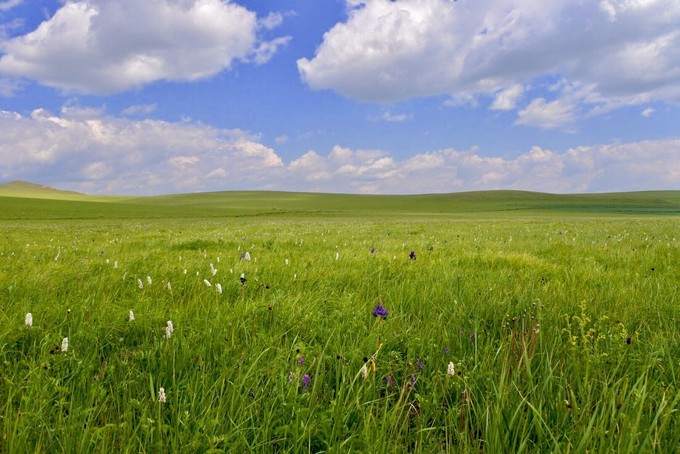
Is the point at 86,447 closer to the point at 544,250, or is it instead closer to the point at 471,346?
the point at 471,346

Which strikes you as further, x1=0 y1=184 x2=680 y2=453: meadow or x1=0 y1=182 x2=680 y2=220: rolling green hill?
x1=0 y1=182 x2=680 y2=220: rolling green hill

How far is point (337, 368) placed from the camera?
2.19 meters

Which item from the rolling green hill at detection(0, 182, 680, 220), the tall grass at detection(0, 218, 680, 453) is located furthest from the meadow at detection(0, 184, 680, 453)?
the rolling green hill at detection(0, 182, 680, 220)

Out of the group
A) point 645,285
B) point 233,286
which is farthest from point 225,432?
point 645,285

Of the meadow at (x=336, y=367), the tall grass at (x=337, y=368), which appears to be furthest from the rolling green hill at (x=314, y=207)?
the tall grass at (x=337, y=368)

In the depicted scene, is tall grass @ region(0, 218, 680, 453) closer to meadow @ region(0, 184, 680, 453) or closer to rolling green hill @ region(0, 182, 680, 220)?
meadow @ region(0, 184, 680, 453)

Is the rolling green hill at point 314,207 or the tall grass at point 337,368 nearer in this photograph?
the tall grass at point 337,368

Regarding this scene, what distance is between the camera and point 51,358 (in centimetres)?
226

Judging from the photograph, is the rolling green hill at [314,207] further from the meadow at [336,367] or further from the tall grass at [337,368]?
the tall grass at [337,368]

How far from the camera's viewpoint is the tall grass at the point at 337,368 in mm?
1686

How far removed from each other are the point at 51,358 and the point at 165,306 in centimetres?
113

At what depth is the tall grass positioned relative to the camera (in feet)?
5.53

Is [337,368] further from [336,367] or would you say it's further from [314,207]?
[314,207]

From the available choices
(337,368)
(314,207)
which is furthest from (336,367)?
(314,207)
